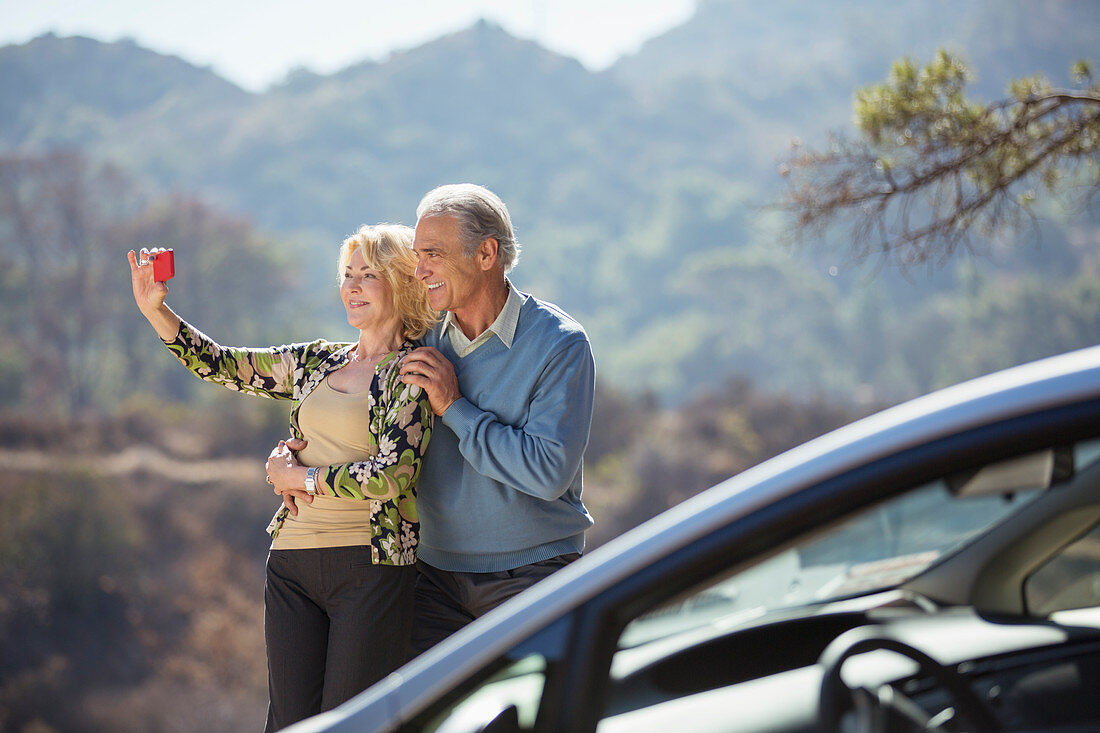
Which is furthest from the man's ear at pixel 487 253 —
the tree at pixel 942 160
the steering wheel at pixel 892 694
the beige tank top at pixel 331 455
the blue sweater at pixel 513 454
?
the tree at pixel 942 160

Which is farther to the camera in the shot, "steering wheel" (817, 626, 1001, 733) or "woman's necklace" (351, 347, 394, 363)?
"woman's necklace" (351, 347, 394, 363)

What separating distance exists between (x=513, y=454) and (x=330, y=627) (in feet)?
2.18

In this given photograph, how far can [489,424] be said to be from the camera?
2316mm

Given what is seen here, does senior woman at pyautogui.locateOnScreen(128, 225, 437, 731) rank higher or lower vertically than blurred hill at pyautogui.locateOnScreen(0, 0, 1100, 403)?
lower

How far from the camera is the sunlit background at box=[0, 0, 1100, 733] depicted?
26.7 m

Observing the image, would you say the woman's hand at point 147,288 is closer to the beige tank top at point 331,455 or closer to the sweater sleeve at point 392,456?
the beige tank top at point 331,455

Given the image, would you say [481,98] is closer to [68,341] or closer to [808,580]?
[68,341]

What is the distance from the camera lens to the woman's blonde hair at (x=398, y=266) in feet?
8.19

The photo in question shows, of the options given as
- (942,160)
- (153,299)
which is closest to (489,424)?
(153,299)

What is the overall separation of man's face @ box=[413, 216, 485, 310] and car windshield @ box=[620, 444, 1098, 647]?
4.42 feet

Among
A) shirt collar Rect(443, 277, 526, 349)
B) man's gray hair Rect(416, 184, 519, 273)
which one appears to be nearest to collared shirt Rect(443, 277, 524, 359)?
shirt collar Rect(443, 277, 526, 349)


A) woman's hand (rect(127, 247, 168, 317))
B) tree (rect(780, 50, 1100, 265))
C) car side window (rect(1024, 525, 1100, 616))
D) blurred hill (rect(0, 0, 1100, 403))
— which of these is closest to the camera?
car side window (rect(1024, 525, 1100, 616))

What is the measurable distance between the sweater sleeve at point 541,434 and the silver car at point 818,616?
3.20 ft

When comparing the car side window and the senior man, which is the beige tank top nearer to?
the senior man
